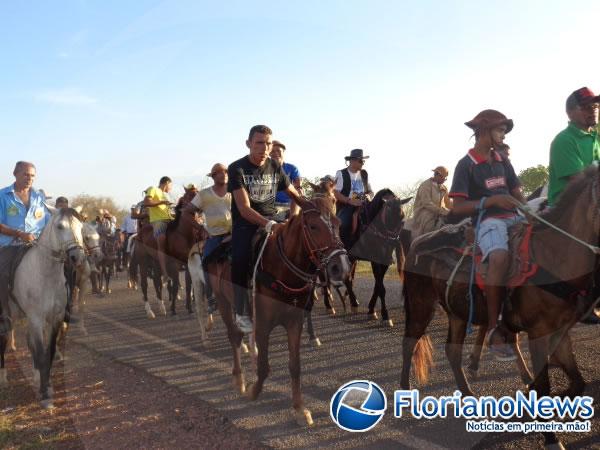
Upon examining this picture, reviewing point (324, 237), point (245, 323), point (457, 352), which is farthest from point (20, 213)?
point (457, 352)

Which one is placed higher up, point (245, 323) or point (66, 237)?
point (66, 237)

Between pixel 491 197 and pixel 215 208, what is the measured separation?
12.8 feet

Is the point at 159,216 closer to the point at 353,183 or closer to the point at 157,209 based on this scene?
the point at 157,209

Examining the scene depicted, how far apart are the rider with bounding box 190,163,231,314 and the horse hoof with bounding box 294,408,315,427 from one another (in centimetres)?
235

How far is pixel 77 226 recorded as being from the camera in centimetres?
606

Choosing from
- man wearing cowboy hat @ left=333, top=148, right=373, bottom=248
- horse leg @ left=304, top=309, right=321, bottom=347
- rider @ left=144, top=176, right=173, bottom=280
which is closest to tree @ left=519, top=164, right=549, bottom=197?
man wearing cowboy hat @ left=333, top=148, right=373, bottom=248

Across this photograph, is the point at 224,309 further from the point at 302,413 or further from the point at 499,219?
the point at 499,219

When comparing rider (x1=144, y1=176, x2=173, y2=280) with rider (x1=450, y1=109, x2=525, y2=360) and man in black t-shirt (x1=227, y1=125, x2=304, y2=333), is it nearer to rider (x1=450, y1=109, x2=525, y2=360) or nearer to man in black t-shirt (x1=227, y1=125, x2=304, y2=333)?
man in black t-shirt (x1=227, y1=125, x2=304, y2=333)

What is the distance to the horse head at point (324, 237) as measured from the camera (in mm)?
4223

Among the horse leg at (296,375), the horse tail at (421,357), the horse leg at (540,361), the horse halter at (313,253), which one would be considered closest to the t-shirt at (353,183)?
the horse tail at (421,357)

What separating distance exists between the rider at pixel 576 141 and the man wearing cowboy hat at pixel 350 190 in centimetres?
625

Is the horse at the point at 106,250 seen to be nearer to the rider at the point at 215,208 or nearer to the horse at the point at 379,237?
the horse at the point at 379,237

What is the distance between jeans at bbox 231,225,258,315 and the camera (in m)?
5.37

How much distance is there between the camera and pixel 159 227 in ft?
37.6
